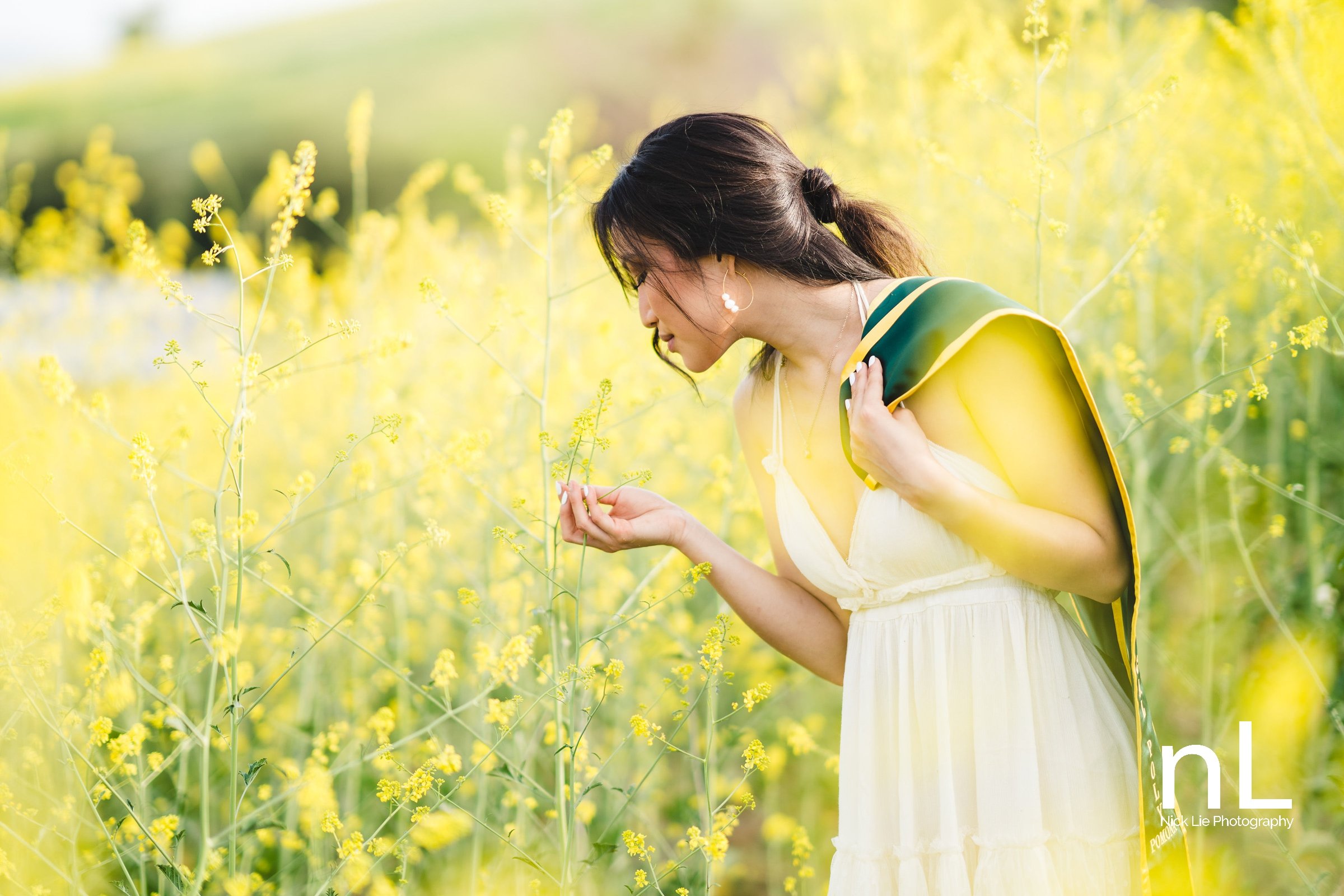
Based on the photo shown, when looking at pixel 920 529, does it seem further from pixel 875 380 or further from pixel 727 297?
pixel 727 297

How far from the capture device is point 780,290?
1533 millimetres

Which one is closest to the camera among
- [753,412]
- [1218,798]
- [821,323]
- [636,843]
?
[636,843]

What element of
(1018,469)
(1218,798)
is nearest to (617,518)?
(1018,469)

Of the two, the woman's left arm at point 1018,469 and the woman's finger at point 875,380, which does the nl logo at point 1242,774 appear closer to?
the woman's left arm at point 1018,469

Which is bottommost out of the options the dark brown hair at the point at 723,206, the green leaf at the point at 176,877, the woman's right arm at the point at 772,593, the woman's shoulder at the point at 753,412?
the green leaf at the point at 176,877

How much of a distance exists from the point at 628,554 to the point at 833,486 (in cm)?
150

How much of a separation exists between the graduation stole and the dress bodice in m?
0.06

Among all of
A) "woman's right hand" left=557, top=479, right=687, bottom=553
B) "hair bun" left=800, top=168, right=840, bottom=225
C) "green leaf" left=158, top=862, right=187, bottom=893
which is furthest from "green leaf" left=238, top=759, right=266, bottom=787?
"hair bun" left=800, top=168, right=840, bottom=225

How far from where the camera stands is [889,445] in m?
1.29

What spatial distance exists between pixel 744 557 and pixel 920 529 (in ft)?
1.17

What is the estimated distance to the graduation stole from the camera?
4.28 ft

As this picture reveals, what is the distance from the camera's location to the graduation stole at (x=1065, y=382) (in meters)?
1.30

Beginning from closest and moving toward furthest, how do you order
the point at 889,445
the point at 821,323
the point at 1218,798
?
1. the point at 889,445
2. the point at 821,323
3. the point at 1218,798

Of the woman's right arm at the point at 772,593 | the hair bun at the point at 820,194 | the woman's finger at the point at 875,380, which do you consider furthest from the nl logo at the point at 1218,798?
the hair bun at the point at 820,194
